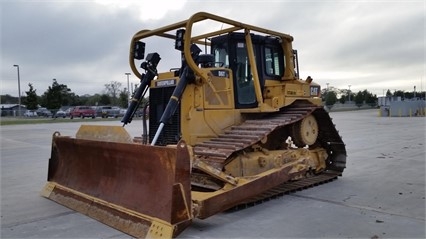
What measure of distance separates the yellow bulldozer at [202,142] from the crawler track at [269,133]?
19mm

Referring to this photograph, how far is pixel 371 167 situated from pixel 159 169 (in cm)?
640

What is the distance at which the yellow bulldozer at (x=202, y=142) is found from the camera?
5.02m

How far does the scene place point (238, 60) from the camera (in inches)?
283

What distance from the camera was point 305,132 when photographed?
7887 millimetres

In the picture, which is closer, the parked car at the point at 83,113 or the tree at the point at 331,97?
the parked car at the point at 83,113

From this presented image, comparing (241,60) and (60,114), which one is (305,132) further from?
(60,114)

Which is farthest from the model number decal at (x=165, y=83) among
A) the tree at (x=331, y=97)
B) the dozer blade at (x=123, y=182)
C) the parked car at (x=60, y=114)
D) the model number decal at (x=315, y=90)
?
the tree at (x=331, y=97)

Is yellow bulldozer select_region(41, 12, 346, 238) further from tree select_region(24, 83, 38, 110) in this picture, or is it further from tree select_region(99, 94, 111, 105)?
tree select_region(99, 94, 111, 105)

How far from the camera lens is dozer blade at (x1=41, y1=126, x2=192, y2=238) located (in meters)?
4.74

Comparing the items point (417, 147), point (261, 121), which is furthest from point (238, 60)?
point (417, 147)

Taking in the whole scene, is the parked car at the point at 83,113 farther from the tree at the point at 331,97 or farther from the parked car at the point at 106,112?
the tree at the point at 331,97

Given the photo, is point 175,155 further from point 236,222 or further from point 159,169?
point 236,222

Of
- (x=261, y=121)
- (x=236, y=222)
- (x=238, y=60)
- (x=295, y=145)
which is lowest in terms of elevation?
(x=236, y=222)

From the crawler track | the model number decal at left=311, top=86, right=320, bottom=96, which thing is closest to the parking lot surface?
the crawler track
